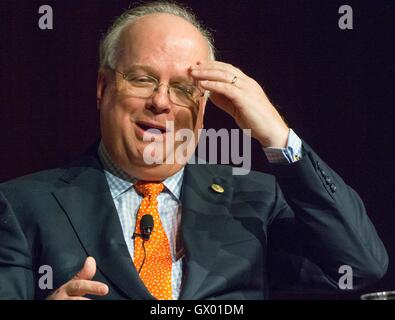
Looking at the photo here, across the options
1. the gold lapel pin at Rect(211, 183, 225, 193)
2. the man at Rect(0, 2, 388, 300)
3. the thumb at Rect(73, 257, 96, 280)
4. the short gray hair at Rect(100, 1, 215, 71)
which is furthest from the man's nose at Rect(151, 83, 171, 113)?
the thumb at Rect(73, 257, 96, 280)

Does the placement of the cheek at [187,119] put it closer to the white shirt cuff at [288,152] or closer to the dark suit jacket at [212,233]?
the dark suit jacket at [212,233]

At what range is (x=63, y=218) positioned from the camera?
2.76 meters

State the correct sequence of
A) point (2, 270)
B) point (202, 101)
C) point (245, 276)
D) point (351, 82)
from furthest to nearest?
point (351, 82)
point (202, 101)
point (245, 276)
point (2, 270)

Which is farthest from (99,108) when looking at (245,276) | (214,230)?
(245,276)

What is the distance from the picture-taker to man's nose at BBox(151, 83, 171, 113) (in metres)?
2.82

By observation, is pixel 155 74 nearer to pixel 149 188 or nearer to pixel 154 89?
pixel 154 89

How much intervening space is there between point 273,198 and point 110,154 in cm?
65

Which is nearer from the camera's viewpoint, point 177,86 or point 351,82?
point 177,86

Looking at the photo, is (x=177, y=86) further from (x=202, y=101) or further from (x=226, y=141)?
(x=226, y=141)

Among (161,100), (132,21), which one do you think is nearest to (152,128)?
(161,100)

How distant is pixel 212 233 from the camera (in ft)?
9.41

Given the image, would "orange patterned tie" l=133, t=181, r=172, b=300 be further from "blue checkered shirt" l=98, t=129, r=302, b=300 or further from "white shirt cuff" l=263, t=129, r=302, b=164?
"white shirt cuff" l=263, t=129, r=302, b=164

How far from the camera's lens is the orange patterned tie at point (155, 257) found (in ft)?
8.91

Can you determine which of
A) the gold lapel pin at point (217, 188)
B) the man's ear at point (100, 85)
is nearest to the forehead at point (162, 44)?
the man's ear at point (100, 85)
